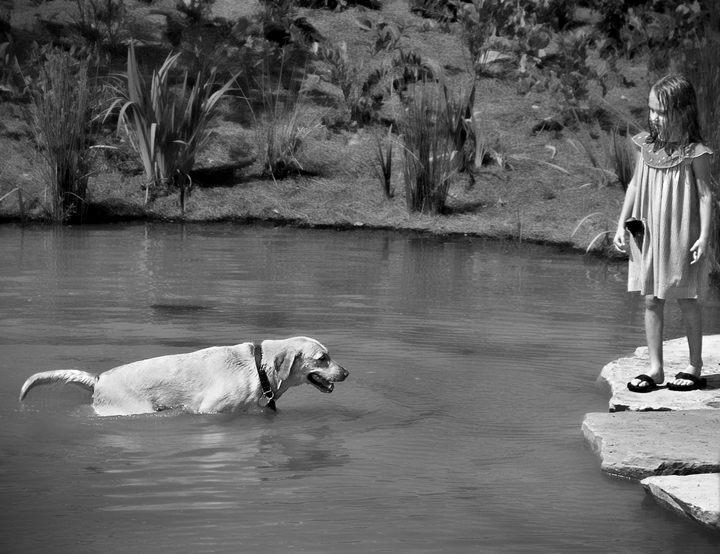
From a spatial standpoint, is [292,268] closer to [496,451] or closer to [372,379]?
[372,379]

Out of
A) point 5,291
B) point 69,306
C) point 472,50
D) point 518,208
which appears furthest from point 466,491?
point 472,50

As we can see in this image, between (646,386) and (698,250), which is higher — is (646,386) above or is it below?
below

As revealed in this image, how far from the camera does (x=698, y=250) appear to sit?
20.5 feet

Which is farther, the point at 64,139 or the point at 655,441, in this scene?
the point at 64,139

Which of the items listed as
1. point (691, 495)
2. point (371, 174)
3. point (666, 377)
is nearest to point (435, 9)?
point (371, 174)

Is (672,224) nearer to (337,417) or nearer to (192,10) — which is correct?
(337,417)

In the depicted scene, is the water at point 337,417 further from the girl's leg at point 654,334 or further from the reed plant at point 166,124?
the reed plant at point 166,124

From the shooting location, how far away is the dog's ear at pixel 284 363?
6203 mm

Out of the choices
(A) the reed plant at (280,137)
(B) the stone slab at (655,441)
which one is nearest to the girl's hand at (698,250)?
(B) the stone slab at (655,441)

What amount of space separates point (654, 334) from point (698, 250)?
58cm

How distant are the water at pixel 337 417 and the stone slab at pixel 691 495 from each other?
0.06 meters

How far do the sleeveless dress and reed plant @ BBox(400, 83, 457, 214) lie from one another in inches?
266

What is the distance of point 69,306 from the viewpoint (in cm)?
885

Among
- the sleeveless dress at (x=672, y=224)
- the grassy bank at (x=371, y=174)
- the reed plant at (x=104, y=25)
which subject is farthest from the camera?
the reed plant at (x=104, y=25)
